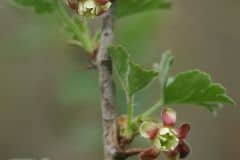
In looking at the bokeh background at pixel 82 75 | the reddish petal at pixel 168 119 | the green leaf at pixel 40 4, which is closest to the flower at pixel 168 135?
the reddish petal at pixel 168 119

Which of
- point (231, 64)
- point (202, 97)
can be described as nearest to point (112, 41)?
point (202, 97)

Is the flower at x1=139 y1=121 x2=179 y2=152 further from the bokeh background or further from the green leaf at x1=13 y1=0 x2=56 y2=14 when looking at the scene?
the green leaf at x1=13 y1=0 x2=56 y2=14

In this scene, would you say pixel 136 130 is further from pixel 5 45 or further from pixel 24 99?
pixel 24 99

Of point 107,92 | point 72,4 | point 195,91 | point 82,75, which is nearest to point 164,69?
point 195,91

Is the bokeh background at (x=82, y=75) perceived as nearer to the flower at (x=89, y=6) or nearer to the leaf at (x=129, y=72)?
the leaf at (x=129, y=72)

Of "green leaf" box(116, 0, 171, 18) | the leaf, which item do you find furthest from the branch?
"green leaf" box(116, 0, 171, 18)

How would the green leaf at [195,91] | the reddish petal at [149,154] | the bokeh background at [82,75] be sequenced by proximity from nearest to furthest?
1. the reddish petal at [149,154]
2. the green leaf at [195,91]
3. the bokeh background at [82,75]
